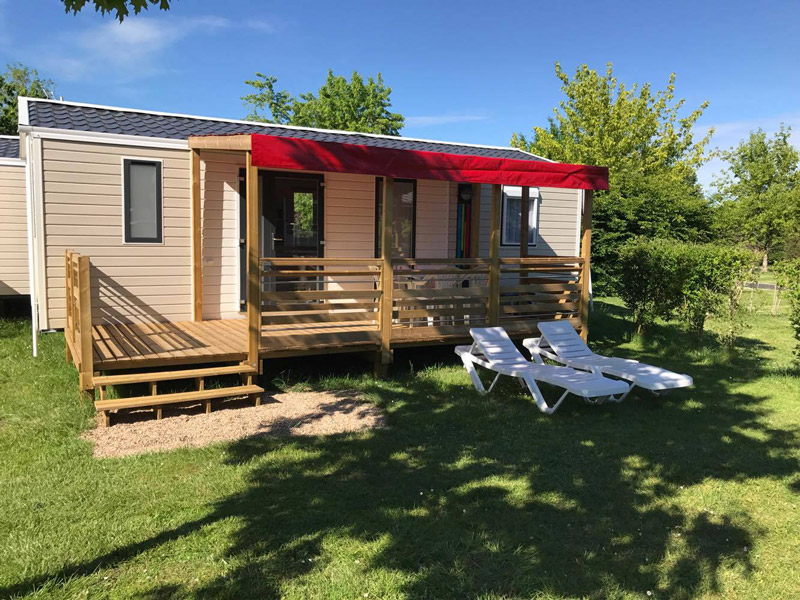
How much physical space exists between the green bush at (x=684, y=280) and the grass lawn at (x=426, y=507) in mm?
2961

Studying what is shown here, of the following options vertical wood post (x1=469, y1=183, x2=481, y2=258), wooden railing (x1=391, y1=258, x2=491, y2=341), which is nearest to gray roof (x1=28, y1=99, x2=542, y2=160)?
vertical wood post (x1=469, y1=183, x2=481, y2=258)

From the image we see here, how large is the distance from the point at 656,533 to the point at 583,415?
2.37 metres

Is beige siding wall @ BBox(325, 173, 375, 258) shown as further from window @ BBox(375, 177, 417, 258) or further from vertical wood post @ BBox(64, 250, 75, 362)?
vertical wood post @ BBox(64, 250, 75, 362)

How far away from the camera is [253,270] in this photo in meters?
5.95

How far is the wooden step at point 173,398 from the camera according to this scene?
5039mm

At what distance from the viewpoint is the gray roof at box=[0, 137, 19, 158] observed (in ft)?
35.6

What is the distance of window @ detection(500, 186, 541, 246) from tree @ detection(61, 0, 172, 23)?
7.75 meters

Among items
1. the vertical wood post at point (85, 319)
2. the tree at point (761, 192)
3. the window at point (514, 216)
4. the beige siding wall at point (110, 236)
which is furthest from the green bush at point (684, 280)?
the tree at point (761, 192)

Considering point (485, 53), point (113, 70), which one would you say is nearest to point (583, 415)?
point (485, 53)

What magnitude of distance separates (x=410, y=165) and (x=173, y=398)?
356cm

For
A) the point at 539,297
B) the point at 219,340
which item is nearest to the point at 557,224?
the point at 539,297

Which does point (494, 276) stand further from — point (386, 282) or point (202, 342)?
point (202, 342)

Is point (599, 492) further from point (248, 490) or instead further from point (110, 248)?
point (110, 248)

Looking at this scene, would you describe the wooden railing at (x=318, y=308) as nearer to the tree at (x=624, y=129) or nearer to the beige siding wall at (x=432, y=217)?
the beige siding wall at (x=432, y=217)
